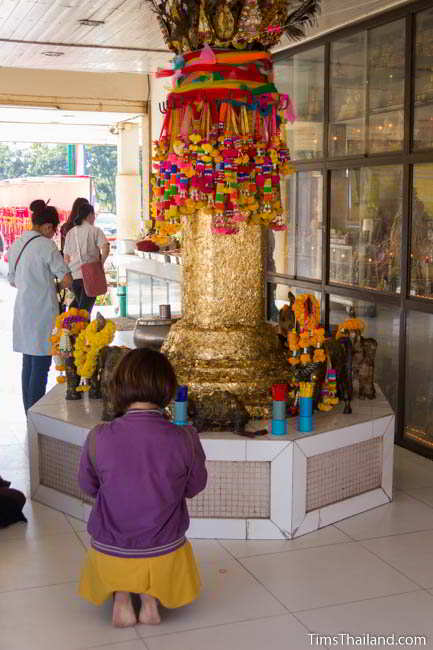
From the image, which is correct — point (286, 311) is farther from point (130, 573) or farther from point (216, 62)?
point (130, 573)

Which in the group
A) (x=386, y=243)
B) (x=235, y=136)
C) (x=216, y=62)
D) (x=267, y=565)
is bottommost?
(x=267, y=565)

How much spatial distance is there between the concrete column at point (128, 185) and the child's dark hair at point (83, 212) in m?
4.29

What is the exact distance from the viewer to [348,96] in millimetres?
6199

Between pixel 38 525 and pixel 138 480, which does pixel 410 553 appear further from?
pixel 38 525

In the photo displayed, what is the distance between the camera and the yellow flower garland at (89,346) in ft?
15.8

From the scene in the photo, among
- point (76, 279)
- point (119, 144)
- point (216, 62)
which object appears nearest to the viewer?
point (216, 62)

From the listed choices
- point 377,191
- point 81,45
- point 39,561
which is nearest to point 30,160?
point 81,45

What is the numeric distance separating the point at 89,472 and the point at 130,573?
1.30 ft

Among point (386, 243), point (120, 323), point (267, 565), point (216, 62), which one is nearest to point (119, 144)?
point (120, 323)

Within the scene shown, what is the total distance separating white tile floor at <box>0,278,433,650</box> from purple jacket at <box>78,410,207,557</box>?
359 mm

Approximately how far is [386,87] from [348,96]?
19.4 inches

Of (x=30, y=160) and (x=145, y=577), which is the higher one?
(x=30, y=160)

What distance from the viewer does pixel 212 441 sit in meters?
4.05

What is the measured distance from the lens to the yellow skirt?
310 cm
